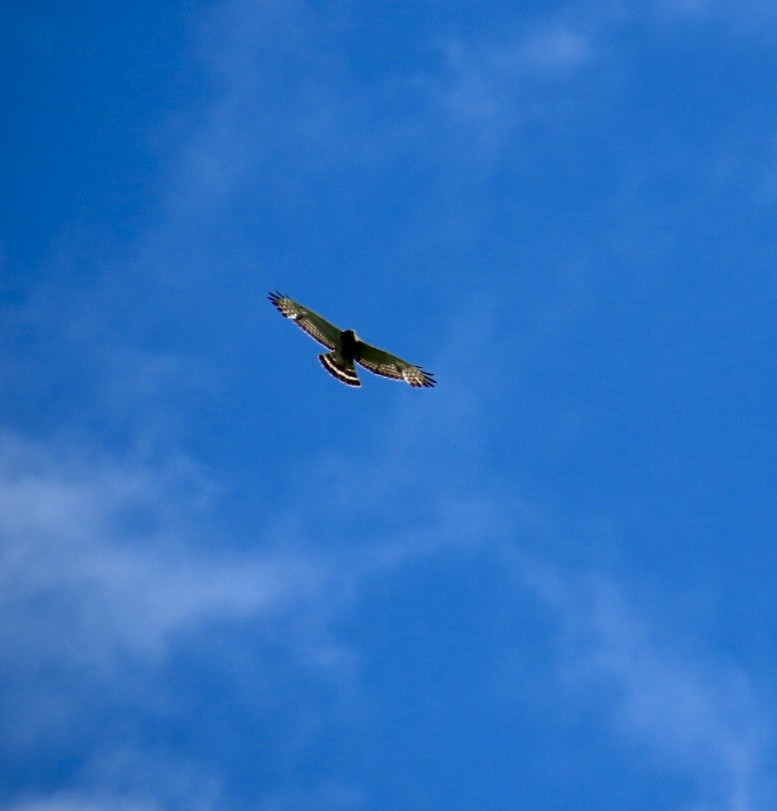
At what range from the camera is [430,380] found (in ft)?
213

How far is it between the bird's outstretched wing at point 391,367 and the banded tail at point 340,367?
0.40m

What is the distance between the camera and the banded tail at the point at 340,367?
63.8 metres

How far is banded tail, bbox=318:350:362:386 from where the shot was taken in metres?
63.8

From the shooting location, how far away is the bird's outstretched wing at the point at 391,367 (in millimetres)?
64188

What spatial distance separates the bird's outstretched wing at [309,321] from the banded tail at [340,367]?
0.25 metres

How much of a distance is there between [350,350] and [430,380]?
2.18m

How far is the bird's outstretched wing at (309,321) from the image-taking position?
63812 millimetres

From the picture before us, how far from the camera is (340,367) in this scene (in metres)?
64.0

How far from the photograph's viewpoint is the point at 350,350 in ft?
210

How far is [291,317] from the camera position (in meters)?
63.9

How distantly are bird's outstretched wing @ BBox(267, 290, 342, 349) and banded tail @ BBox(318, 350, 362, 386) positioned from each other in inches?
9.7

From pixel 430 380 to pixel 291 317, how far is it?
12.2ft

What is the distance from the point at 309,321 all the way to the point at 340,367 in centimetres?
130

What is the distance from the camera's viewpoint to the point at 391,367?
2547 inches
